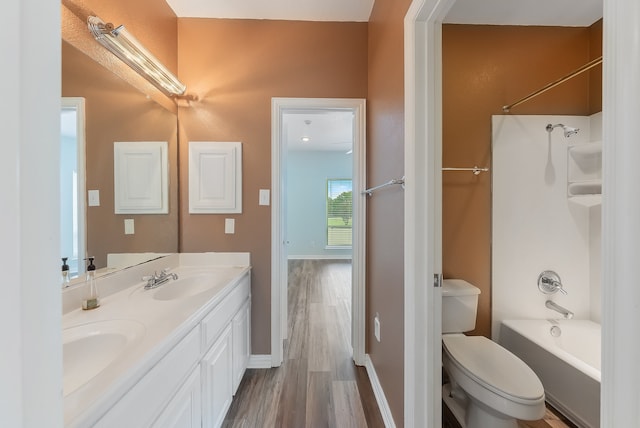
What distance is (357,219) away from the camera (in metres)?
2.13

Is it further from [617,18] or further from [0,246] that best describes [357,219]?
[0,246]

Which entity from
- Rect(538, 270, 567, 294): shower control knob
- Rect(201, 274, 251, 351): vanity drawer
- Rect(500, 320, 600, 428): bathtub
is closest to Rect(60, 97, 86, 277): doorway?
Rect(201, 274, 251, 351): vanity drawer

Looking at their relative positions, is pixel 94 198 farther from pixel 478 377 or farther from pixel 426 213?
pixel 478 377

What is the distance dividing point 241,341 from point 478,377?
1456 mm

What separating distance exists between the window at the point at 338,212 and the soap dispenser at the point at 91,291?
17.4 feet

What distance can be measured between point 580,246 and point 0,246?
2.83m

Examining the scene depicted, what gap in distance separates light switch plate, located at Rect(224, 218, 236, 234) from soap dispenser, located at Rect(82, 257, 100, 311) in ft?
3.01

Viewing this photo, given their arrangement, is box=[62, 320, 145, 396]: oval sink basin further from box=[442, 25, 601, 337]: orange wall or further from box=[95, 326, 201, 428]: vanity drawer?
box=[442, 25, 601, 337]: orange wall

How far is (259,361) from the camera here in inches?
82.5

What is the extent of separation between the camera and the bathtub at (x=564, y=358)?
1472 millimetres

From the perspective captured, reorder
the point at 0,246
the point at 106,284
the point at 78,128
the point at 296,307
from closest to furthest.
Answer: the point at 0,246 → the point at 78,128 → the point at 106,284 → the point at 296,307

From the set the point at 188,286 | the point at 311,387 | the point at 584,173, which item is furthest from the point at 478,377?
the point at 188,286

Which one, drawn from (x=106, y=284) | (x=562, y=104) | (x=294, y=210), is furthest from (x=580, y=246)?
(x=294, y=210)

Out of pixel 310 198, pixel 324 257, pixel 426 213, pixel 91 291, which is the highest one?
pixel 310 198
